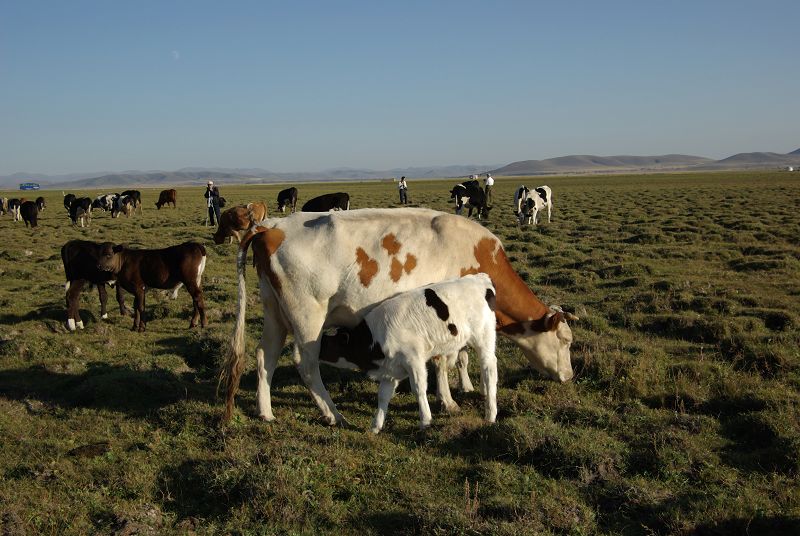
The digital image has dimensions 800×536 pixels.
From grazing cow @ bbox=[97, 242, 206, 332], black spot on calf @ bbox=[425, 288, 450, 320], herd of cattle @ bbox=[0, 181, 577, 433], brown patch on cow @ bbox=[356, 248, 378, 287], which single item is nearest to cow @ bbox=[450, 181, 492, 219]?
grazing cow @ bbox=[97, 242, 206, 332]

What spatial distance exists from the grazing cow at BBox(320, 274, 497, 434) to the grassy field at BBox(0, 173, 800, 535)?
1.48 ft

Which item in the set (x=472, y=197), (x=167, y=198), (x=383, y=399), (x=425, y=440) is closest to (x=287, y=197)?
(x=167, y=198)

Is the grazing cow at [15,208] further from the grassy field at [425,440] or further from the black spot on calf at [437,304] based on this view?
the black spot on calf at [437,304]

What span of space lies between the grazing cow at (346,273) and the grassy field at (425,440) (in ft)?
2.09

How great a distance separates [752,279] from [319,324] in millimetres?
11349

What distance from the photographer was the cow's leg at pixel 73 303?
1111cm

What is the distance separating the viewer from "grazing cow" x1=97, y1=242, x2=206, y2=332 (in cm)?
1145

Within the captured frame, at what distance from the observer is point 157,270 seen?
11664 millimetres

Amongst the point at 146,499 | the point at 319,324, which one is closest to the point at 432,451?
the point at 319,324

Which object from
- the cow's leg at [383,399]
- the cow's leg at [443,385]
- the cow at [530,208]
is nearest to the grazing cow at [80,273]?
the cow's leg at [383,399]

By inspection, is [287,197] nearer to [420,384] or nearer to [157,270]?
[157,270]

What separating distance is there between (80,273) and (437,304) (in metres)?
8.29

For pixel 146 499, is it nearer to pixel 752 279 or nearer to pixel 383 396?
pixel 383 396

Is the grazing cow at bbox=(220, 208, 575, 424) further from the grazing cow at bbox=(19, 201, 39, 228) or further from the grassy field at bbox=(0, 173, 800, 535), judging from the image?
the grazing cow at bbox=(19, 201, 39, 228)
